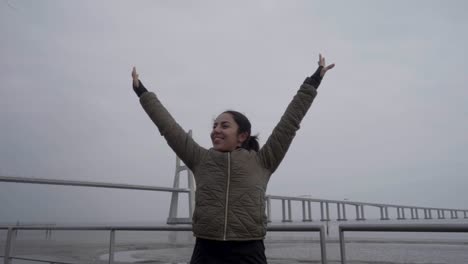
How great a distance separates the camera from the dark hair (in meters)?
1.21

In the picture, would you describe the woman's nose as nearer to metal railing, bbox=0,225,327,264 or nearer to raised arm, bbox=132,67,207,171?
raised arm, bbox=132,67,207,171

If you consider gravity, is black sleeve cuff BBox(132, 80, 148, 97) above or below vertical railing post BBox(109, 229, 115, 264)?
above

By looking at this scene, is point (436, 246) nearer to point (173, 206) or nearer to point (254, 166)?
point (254, 166)

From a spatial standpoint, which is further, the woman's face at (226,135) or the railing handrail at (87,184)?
the railing handrail at (87,184)

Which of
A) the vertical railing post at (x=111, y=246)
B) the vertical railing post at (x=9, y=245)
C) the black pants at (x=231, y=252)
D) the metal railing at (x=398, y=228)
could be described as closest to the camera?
the black pants at (x=231, y=252)

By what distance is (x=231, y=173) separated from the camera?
3.39ft

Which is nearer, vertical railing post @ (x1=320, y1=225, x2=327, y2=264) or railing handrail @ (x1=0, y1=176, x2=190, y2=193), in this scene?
vertical railing post @ (x1=320, y1=225, x2=327, y2=264)

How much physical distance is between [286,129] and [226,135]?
201 mm

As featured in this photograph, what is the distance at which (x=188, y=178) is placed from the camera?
1742 cm

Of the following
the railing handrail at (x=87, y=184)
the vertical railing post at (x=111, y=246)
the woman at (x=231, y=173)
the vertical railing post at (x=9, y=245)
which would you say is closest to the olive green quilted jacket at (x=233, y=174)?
the woman at (x=231, y=173)

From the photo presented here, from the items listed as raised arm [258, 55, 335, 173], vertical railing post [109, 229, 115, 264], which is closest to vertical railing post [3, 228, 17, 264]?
vertical railing post [109, 229, 115, 264]

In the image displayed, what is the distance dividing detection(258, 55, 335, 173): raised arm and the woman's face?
113mm

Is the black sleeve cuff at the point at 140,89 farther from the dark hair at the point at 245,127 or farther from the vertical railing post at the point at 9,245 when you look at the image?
the vertical railing post at the point at 9,245

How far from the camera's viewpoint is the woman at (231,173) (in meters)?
0.99
